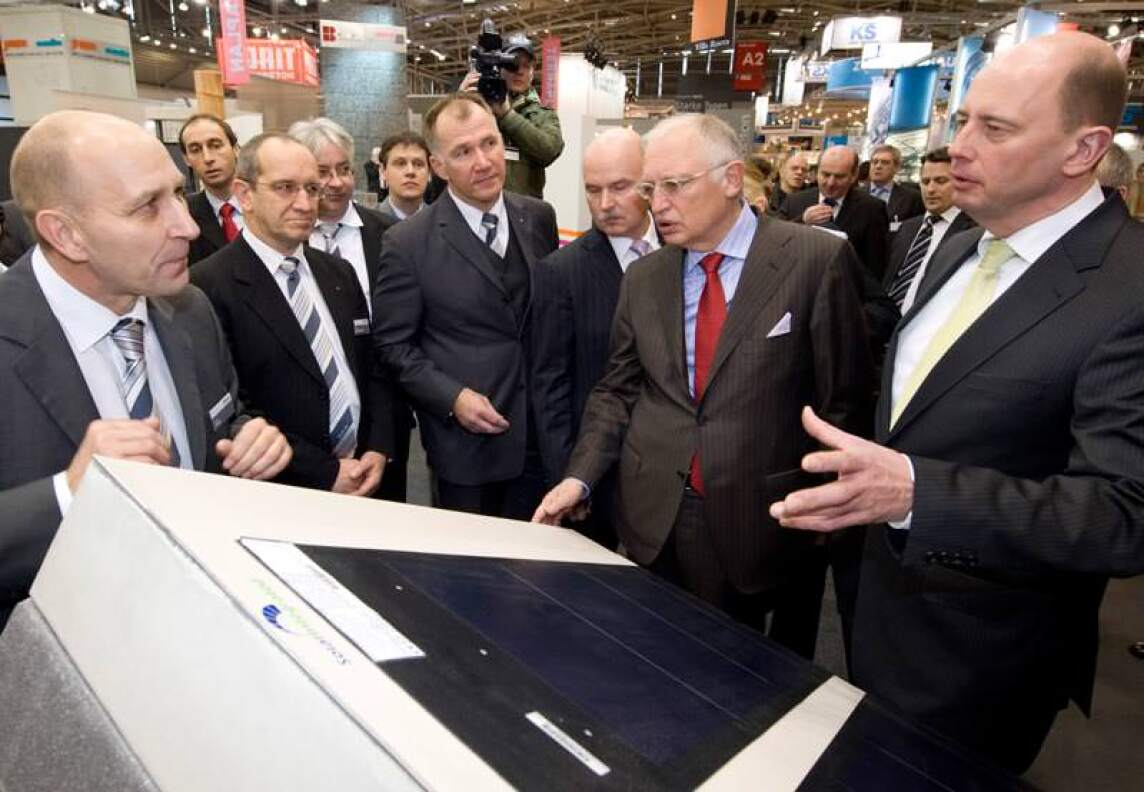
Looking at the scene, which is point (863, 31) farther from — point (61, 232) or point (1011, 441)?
point (61, 232)

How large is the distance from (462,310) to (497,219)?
399 mm

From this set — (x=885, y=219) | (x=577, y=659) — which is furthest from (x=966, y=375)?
(x=885, y=219)

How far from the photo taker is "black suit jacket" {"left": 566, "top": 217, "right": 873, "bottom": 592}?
69.4 inches

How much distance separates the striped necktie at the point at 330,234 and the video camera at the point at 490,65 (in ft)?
2.84

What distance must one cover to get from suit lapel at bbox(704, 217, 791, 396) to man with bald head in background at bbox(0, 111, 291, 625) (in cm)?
101

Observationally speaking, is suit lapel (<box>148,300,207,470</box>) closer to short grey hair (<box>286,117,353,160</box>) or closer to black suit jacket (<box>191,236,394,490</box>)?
black suit jacket (<box>191,236,394,490</box>)

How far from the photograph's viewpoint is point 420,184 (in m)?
3.90

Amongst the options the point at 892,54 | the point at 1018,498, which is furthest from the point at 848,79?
the point at 1018,498

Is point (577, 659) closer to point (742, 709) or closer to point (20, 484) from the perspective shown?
point (742, 709)

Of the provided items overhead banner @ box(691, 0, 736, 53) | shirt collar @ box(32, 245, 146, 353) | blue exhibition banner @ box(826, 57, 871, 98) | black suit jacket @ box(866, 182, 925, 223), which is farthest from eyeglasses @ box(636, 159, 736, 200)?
blue exhibition banner @ box(826, 57, 871, 98)

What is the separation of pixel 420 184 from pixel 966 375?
127 inches

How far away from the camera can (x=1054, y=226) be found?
1296 millimetres

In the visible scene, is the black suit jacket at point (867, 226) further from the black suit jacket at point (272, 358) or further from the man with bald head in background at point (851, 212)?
the black suit jacket at point (272, 358)

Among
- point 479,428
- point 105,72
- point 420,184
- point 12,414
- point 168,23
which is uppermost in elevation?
point 168,23
